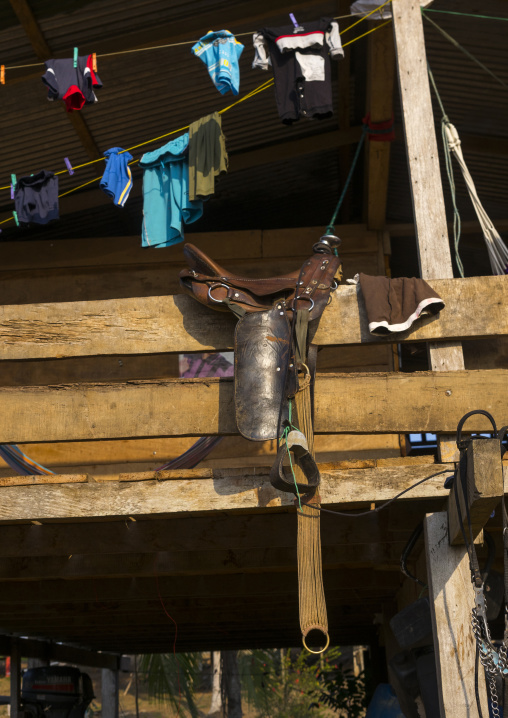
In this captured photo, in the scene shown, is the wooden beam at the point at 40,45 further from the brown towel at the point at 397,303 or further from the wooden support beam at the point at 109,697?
the wooden support beam at the point at 109,697

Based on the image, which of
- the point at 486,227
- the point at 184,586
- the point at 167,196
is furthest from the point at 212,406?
the point at 184,586

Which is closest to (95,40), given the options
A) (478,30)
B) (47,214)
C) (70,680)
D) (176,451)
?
(47,214)

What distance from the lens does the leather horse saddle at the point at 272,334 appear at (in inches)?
132

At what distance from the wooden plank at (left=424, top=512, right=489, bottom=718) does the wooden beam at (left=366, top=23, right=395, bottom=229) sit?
3309mm

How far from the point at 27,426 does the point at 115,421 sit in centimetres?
42

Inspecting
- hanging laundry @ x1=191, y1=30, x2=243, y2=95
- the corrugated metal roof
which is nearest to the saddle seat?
hanging laundry @ x1=191, y1=30, x2=243, y2=95

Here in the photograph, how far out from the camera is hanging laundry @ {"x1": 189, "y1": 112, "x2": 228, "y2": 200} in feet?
16.5

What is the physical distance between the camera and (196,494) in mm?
3562

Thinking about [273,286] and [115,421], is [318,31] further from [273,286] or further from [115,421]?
[115,421]

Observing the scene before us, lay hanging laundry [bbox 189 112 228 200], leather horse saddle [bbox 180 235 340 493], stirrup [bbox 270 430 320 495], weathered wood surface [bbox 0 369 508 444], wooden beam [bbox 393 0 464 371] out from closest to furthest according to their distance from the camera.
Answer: stirrup [bbox 270 430 320 495] < leather horse saddle [bbox 180 235 340 493] < weathered wood surface [bbox 0 369 508 444] < wooden beam [bbox 393 0 464 371] < hanging laundry [bbox 189 112 228 200]

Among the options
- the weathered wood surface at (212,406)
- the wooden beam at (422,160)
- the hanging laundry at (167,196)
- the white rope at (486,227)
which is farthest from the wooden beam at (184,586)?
the wooden beam at (422,160)

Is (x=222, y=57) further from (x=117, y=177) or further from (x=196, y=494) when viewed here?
(x=196, y=494)

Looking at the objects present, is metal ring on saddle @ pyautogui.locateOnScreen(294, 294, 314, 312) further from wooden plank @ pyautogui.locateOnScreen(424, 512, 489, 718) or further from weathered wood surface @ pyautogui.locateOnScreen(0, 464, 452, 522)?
wooden plank @ pyautogui.locateOnScreen(424, 512, 489, 718)

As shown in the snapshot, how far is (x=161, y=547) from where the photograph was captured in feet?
16.7
